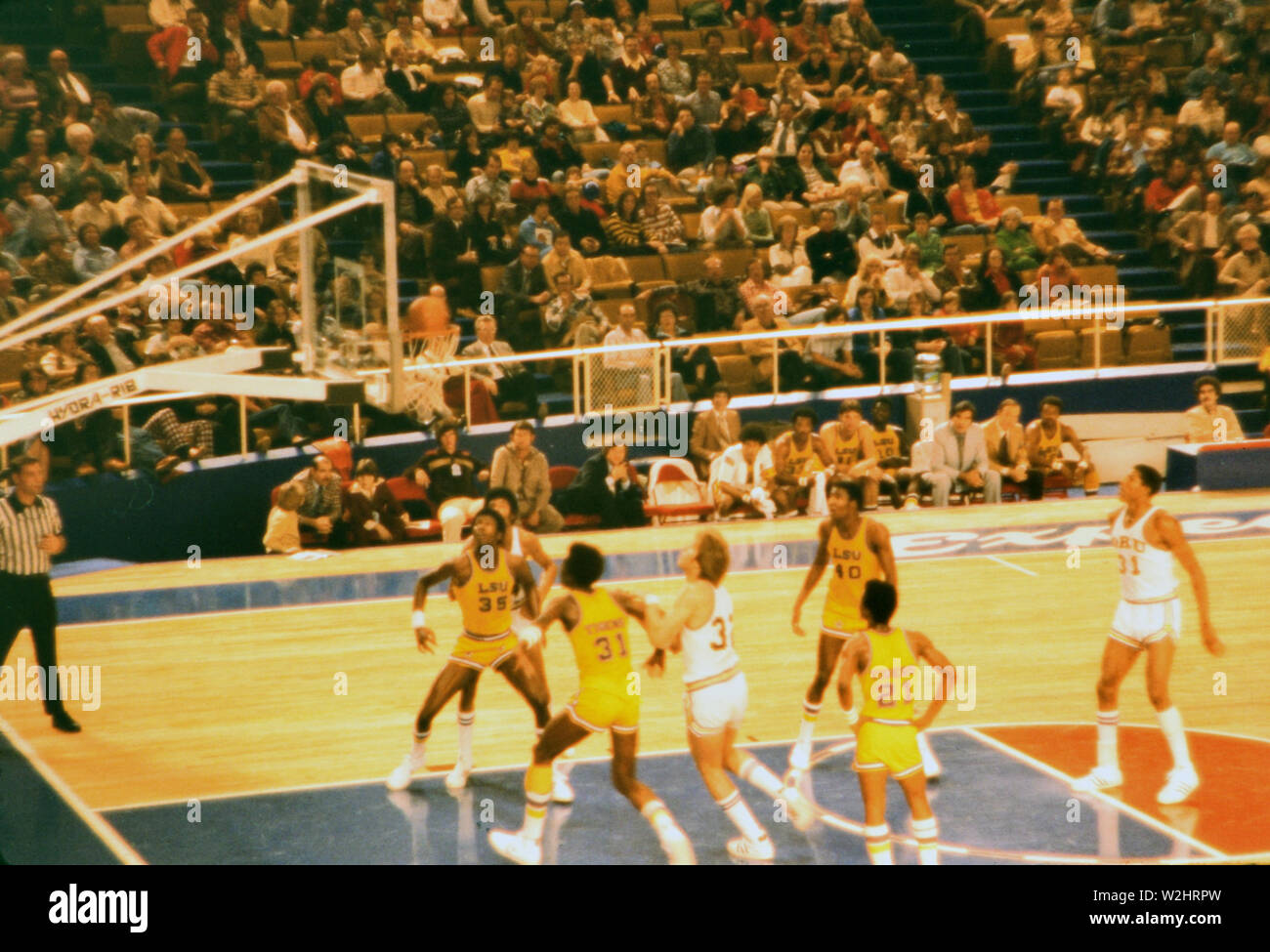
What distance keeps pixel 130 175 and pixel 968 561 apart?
30.3 ft

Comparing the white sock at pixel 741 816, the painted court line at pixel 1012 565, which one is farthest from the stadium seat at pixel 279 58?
the white sock at pixel 741 816

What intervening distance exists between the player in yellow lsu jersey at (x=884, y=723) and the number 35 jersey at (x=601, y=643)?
1210 millimetres

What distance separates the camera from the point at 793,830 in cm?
993

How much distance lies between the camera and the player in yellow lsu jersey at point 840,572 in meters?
10.4

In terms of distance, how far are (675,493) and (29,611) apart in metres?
7.18

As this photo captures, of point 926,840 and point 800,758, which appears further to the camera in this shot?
point 800,758

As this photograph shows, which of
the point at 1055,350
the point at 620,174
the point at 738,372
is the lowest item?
the point at 738,372

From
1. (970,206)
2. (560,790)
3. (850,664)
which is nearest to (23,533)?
(560,790)

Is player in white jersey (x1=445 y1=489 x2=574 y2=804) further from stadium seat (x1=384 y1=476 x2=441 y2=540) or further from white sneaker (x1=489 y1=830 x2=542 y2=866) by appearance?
stadium seat (x1=384 y1=476 x2=441 y2=540)

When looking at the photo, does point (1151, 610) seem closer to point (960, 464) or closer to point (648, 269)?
point (960, 464)

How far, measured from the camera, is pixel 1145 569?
10.2 metres

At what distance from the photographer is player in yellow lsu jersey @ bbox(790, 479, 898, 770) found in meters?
10.4

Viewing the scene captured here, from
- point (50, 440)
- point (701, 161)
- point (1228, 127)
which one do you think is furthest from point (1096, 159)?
point (50, 440)

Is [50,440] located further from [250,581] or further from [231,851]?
[231,851]
